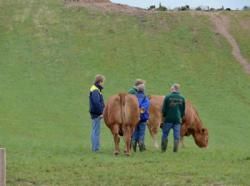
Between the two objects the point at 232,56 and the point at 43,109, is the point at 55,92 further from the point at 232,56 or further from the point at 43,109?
the point at 232,56

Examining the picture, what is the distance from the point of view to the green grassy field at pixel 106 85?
14.4 meters

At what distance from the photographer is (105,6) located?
52188 mm

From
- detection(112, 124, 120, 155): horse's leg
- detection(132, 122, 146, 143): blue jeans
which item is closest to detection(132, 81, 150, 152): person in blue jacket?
detection(132, 122, 146, 143): blue jeans

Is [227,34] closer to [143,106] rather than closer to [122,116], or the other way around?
[143,106]

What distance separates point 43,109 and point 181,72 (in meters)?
12.4

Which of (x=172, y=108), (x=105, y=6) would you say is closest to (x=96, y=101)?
(x=172, y=108)

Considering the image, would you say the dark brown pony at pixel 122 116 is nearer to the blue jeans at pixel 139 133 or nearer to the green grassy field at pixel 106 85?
the green grassy field at pixel 106 85

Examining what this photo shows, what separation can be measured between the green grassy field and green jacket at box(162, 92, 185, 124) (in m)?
0.87

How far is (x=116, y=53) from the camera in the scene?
45094mm

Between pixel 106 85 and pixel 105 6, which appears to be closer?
pixel 106 85

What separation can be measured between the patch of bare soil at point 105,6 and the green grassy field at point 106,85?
3.16 ft

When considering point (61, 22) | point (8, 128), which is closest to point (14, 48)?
point (61, 22)

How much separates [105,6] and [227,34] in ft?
28.7

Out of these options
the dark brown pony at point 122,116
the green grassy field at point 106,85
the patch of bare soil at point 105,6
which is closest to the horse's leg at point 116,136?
the dark brown pony at point 122,116
